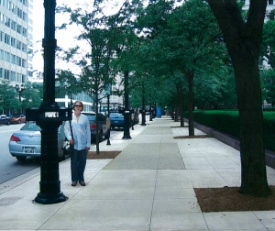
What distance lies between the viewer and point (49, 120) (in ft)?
21.8

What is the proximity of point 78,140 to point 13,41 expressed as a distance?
80799mm

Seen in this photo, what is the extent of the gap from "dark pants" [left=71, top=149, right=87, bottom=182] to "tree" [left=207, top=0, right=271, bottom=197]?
347 cm

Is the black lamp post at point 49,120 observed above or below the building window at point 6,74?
below

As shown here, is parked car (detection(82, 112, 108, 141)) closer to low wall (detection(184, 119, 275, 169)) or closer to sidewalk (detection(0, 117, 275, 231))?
low wall (detection(184, 119, 275, 169))

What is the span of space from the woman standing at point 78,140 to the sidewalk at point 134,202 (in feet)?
1.18

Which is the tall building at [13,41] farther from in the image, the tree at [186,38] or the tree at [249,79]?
the tree at [249,79]

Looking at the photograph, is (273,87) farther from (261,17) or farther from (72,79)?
(261,17)

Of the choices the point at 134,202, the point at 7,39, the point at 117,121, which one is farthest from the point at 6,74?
the point at 134,202

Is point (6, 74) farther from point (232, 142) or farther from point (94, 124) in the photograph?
point (232, 142)

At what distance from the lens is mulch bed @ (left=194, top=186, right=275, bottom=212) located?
6094mm

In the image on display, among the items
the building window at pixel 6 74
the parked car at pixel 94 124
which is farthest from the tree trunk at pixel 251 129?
the building window at pixel 6 74

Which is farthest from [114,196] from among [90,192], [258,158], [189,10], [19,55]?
[19,55]

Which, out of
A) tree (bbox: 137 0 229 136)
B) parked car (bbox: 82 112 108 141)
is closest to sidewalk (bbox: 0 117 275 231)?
parked car (bbox: 82 112 108 141)

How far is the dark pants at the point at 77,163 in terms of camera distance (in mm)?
8211
